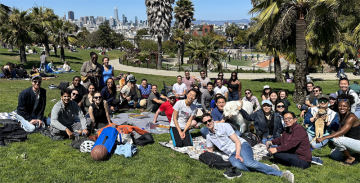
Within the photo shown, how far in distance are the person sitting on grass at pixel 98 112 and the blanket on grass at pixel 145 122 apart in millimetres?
712

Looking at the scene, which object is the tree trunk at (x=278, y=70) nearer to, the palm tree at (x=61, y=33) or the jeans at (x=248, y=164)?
the jeans at (x=248, y=164)

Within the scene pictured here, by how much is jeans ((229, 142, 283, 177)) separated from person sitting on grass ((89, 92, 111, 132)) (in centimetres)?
359

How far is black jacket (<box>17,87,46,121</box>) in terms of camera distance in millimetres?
6500

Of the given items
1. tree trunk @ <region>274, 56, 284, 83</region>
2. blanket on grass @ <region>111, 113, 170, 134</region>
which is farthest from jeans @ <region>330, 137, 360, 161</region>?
tree trunk @ <region>274, 56, 284, 83</region>

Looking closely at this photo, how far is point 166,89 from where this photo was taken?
39.6ft

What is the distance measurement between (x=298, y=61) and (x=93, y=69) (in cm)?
931

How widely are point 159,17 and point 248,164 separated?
94.2ft

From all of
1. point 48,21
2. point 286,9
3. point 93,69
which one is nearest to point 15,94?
point 93,69

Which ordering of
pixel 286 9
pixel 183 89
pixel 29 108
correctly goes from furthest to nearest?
pixel 286 9 → pixel 183 89 → pixel 29 108

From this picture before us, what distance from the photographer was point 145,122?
336 inches

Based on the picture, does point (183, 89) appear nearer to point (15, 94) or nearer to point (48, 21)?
point (15, 94)

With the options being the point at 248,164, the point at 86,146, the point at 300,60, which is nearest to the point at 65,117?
the point at 86,146

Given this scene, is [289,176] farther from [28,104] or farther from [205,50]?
[205,50]

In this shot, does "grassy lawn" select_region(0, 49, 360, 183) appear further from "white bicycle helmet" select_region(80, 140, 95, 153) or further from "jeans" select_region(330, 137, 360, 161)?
"jeans" select_region(330, 137, 360, 161)
